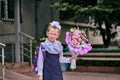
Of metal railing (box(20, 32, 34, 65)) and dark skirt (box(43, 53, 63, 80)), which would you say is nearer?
dark skirt (box(43, 53, 63, 80))

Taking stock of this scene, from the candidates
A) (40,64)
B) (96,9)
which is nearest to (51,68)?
(40,64)

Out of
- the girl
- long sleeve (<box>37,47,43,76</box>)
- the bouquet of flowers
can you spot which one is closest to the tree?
the bouquet of flowers

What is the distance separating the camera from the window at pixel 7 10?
54.5 feet

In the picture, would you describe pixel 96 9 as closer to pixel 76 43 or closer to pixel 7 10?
pixel 7 10

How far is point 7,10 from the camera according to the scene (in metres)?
16.9

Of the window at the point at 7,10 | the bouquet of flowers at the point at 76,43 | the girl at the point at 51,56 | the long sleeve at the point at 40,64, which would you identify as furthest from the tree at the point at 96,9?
the long sleeve at the point at 40,64

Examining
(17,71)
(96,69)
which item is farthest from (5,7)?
(96,69)

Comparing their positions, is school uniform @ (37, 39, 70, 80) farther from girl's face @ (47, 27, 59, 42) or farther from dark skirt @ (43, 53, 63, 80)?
girl's face @ (47, 27, 59, 42)

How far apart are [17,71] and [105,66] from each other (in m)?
4.18

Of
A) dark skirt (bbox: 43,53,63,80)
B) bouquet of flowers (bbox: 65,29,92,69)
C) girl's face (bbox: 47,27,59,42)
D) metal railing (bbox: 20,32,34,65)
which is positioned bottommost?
metal railing (bbox: 20,32,34,65)

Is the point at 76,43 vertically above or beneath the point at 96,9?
beneath

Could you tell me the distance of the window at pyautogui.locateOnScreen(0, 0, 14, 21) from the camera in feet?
54.5

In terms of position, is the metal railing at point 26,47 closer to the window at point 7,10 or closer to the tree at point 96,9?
the window at point 7,10

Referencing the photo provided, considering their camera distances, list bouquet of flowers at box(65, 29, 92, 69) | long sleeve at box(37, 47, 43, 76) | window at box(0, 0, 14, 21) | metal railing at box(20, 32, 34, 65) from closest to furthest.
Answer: long sleeve at box(37, 47, 43, 76) → bouquet of flowers at box(65, 29, 92, 69) → metal railing at box(20, 32, 34, 65) → window at box(0, 0, 14, 21)
